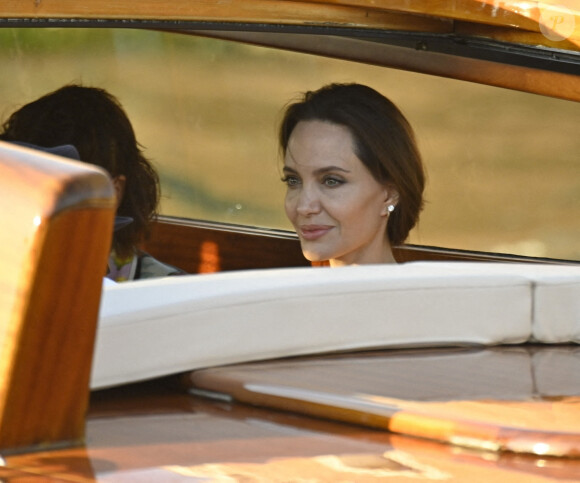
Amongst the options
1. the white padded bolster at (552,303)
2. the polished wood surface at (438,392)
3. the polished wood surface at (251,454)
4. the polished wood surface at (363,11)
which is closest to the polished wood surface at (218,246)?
the polished wood surface at (363,11)

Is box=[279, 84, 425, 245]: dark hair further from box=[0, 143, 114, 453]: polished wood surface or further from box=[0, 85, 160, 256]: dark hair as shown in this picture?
box=[0, 143, 114, 453]: polished wood surface

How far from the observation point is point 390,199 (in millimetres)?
3086

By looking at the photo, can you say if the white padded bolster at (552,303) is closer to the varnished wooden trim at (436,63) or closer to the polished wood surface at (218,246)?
the varnished wooden trim at (436,63)

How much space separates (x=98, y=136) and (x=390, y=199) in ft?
2.66

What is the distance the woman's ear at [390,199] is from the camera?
3.08 meters

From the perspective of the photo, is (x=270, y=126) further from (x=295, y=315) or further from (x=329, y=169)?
(x=295, y=315)

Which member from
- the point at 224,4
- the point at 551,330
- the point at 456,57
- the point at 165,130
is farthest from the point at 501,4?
the point at 165,130

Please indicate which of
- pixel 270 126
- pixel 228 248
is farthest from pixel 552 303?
pixel 270 126

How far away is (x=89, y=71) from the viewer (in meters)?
3.83

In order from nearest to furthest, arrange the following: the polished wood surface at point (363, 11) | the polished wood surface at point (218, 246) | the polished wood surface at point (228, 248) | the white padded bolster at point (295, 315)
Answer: the white padded bolster at point (295, 315), the polished wood surface at point (363, 11), the polished wood surface at point (228, 248), the polished wood surface at point (218, 246)

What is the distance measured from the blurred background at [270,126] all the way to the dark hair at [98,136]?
1.42 ft

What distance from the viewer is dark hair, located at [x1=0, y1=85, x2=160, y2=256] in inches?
119

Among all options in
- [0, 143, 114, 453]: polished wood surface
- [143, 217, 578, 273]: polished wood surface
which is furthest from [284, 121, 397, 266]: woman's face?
[0, 143, 114, 453]: polished wood surface

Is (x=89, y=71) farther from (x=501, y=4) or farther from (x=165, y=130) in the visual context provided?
(x=501, y=4)
